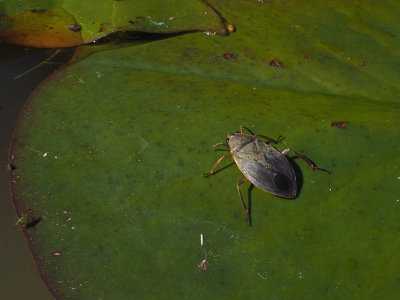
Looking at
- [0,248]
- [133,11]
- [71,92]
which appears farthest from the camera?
[133,11]

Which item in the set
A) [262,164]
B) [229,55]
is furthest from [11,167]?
[229,55]

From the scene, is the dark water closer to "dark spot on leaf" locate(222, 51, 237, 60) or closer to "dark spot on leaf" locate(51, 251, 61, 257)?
"dark spot on leaf" locate(51, 251, 61, 257)

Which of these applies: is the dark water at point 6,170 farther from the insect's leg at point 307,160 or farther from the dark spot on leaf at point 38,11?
the insect's leg at point 307,160

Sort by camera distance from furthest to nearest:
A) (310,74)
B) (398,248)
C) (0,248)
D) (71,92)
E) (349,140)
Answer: (310,74)
(71,92)
(349,140)
(0,248)
(398,248)

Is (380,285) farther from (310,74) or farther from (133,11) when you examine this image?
(133,11)

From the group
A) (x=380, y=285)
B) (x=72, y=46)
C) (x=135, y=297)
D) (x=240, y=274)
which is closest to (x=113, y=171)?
(x=135, y=297)

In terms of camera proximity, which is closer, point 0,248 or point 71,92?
point 0,248
